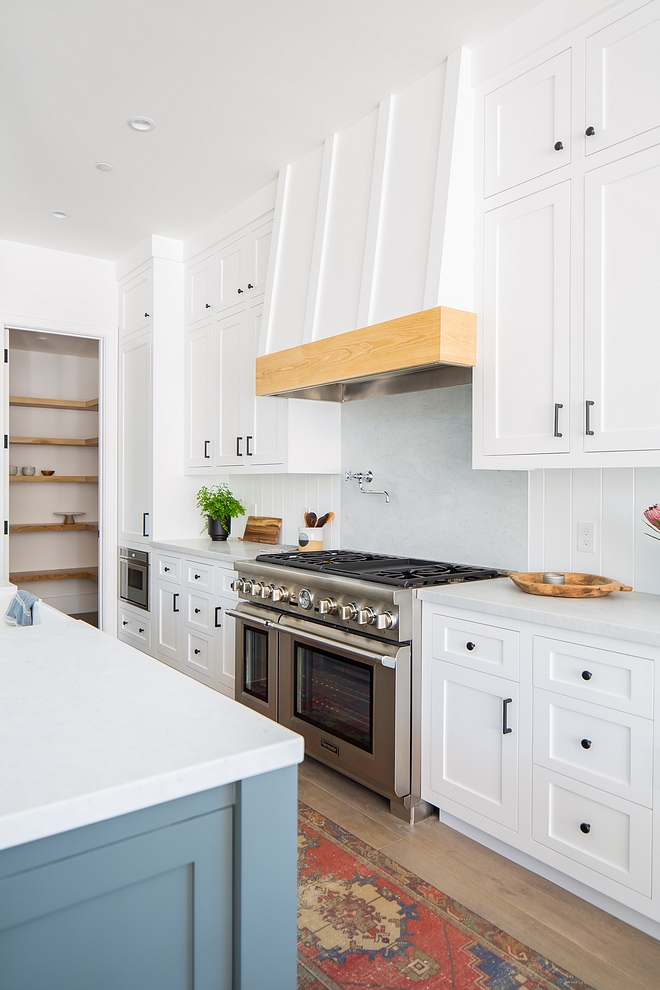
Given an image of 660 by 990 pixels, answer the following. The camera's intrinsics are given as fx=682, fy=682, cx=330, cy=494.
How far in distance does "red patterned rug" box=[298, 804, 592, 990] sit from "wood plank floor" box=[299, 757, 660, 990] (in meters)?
0.05

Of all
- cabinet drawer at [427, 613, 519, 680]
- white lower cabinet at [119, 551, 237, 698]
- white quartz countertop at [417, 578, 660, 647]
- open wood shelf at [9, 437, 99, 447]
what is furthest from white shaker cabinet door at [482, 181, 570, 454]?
open wood shelf at [9, 437, 99, 447]

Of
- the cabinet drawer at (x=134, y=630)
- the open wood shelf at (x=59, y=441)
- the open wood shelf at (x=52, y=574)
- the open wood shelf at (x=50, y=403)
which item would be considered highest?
the open wood shelf at (x=50, y=403)

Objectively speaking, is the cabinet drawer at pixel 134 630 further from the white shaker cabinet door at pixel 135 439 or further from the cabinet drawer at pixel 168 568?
the white shaker cabinet door at pixel 135 439

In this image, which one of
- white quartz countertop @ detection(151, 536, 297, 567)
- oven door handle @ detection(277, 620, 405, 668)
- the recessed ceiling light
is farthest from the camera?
white quartz countertop @ detection(151, 536, 297, 567)

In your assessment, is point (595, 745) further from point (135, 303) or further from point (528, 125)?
point (135, 303)

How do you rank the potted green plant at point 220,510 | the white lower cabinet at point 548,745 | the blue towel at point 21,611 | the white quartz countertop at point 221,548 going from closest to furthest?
1. the white lower cabinet at point 548,745
2. the blue towel at point 21,611
3. the white quartz countertop at point 221,548
4. the potted green plant at point 220,510

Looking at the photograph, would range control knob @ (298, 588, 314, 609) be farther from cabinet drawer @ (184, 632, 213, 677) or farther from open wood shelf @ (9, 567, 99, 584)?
open wood shelf @ (9, 567, 99, 584)

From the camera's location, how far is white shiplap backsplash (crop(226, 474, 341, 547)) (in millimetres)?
3822

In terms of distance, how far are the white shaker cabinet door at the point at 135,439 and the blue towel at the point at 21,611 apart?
2467 millimetres

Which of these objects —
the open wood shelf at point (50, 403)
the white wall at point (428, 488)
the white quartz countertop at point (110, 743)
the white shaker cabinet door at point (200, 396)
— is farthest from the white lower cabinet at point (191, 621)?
the white quartz countertop at point (110, 743)

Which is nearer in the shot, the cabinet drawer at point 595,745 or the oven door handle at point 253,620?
the cabinet drawer at point 595,745

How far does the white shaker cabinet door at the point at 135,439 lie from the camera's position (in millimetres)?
4715

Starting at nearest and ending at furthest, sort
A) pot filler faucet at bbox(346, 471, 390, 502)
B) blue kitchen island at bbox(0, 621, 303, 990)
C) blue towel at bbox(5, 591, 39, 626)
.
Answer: blue kitchen island at bbox(0, 621, 303, 990)
blue towel at bbox(5, 591, 39, 626)
pot filler faucet at bbox(346, 471, 390, 502)

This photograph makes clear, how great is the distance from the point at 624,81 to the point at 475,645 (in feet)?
5.97
